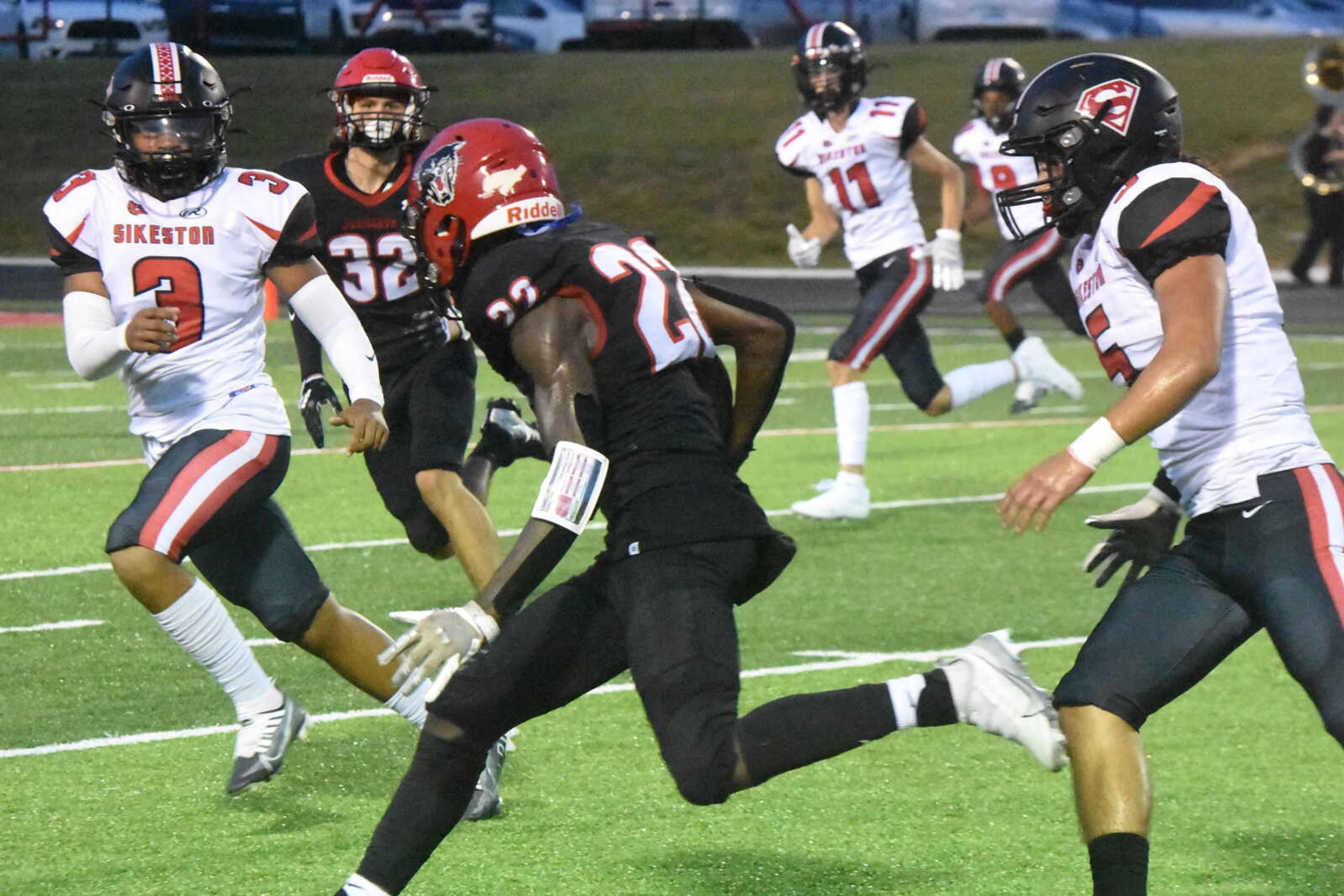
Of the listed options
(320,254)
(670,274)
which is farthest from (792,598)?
(670,274)

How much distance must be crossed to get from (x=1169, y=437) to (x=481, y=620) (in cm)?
127

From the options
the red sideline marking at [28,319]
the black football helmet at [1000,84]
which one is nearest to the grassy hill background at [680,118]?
the red sideline marking at [28,319]

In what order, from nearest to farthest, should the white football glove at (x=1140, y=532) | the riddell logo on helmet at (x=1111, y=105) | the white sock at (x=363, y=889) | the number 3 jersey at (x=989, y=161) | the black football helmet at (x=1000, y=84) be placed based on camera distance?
1. the white sock at (x=363, y=889)
2. the riddell logo on helmet at (x=1111, y=105)
3. the white football glove at (x=1140, y=532)
4. the black football helmet at (x=1000, y=84)
5. the number 3 jersey at (x=989, y=161)

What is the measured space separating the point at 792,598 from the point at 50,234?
119 inches

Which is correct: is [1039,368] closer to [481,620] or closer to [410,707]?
[410,707]

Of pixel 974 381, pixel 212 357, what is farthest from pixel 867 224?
pixel 212 357

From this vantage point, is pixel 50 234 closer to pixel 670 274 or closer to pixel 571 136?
pixel 670 274

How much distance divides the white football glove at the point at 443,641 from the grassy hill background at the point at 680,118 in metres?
20.1

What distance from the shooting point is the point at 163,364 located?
15.0 feet

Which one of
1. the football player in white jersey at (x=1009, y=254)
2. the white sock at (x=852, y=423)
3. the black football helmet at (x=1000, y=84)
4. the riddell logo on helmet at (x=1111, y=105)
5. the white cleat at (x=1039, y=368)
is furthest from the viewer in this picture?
the black football helmet at (x=1000, y=84)

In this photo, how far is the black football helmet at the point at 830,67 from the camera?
29.7 feet

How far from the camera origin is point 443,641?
3240 mm

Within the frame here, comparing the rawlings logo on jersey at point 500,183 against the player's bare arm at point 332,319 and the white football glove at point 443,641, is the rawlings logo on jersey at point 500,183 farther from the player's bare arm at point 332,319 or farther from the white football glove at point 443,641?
the player's bare arm at point 332,319

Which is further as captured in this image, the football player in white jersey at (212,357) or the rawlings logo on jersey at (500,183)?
the football player in white jersey at (212,357)
